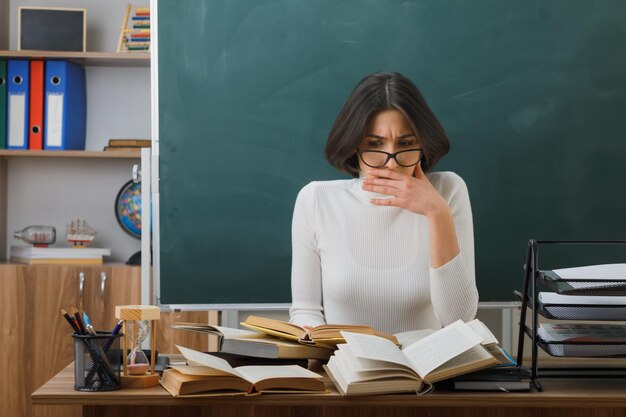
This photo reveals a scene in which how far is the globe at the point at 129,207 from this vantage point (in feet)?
11.5

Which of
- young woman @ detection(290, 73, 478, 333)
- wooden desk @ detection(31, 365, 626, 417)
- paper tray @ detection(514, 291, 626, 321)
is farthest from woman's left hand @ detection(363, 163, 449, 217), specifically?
wooden desk @ detection(31, 365, 626, 417)

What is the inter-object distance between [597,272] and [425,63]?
118 centimetres

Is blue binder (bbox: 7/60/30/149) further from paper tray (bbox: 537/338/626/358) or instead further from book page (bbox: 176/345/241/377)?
paper tray (bbox: 537/338/626/358)

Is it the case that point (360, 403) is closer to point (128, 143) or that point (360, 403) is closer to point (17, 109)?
point (128, 143)

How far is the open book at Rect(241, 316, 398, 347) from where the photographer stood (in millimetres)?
1484

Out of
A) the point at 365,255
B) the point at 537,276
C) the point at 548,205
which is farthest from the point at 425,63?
the point at 537,276

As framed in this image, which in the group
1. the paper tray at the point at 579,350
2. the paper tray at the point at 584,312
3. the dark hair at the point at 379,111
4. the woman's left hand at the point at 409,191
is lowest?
the paper tray at the point at 579,350

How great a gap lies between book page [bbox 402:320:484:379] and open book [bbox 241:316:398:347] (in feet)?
0.36

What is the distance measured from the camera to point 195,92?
255cm

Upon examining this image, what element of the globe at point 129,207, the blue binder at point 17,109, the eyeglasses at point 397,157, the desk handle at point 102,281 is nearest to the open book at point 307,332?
the eyeglasses at point 397,157

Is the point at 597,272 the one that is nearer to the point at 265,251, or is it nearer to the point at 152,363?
the point at 152,363

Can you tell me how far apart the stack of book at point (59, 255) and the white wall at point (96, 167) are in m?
0.31

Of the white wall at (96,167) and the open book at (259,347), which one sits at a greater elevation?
the white wall at (96,167)

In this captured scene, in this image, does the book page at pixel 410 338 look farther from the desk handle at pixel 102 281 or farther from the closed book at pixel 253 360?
the desk handle at pixel 102 281
